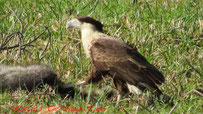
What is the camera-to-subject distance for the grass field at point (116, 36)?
536cm

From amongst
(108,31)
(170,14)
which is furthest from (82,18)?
(170,14)

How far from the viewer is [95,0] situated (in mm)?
8281

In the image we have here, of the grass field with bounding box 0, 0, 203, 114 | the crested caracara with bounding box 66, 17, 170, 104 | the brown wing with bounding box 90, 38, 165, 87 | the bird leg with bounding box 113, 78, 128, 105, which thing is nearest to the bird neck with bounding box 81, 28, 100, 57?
the crested caracara with bounding box 66, 17, 170, 104

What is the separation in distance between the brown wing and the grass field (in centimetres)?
28

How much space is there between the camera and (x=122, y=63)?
5641 mm

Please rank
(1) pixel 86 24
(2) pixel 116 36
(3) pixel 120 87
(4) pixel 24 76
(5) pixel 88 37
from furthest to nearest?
(2) pixel 116 36, (1) pixel 86 24, (5) pixel 88 37, (3) pixel 120 87, (4) pixel 24 76

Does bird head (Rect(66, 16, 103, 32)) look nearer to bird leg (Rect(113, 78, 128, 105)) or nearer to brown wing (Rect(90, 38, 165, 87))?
brown wing (Rect(90, 38, 165, 87))

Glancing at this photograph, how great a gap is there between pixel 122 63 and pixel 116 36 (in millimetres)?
1452

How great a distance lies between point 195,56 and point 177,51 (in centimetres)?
28

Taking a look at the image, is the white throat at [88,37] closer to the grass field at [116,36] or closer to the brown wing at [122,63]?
the brown wing at [122,63]

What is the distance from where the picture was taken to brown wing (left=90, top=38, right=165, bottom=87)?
554 cm

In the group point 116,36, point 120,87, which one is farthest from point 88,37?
point 116,36

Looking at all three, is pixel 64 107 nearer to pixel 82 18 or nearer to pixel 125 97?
pixel 125 97

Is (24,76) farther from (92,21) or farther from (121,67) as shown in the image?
(92,21)
